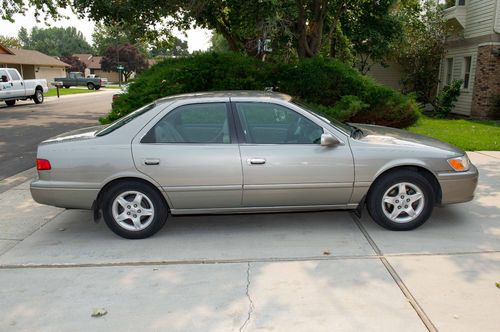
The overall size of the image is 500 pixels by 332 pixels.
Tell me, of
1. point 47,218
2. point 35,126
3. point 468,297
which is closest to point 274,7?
point 47,218

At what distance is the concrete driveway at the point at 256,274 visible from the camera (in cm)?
329

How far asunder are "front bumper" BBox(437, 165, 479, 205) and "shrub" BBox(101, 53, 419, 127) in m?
4.09

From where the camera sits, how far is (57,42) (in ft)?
416

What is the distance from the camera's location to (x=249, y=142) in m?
4.73

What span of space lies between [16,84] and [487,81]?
2153cm

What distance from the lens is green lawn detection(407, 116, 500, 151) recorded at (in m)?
10.3

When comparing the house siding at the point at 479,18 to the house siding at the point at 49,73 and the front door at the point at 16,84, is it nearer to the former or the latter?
the front door at the point at 16,84

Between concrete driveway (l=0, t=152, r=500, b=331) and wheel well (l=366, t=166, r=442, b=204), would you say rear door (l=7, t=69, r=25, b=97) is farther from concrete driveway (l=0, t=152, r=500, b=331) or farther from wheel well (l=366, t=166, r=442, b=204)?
wheel well (l=366, t=166, r=442, b=204)

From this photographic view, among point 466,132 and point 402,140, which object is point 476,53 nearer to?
point 466,132

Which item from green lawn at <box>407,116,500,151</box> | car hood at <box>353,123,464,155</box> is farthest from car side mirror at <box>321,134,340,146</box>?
green lawn at <box>407,116,500,151</box>

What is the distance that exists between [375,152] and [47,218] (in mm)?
4017

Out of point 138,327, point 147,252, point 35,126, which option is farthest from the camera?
point 35,126

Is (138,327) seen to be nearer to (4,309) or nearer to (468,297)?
(4,309)

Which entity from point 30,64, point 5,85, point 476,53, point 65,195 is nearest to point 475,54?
point 476,53
